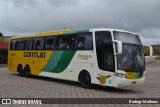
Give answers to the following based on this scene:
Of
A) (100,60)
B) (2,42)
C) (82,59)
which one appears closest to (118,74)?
(100,60)

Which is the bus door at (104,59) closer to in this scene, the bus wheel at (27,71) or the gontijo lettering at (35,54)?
the gontijo lettering at (35,54)

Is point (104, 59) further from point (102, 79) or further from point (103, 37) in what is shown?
point (103, 37)

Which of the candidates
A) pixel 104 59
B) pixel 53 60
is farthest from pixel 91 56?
pixel 53 60

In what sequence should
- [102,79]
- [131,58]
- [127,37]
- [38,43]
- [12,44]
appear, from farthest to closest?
[12,44], [38,43], [127,37], [102,79], [131,58]

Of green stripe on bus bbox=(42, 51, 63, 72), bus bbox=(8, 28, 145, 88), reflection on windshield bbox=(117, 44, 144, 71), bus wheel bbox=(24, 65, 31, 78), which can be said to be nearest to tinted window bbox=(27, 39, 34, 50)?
bus bbox=(8, 28, 145, 88)

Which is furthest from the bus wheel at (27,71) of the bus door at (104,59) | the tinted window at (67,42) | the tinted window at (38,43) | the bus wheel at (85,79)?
the bus door at (104,59)

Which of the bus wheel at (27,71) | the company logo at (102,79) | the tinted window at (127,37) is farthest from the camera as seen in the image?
the bus wheel at (27,71)

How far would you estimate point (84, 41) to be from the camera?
18219 mm

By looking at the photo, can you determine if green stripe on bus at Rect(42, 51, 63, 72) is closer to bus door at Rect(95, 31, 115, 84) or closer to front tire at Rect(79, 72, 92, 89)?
front tire at Rect(79, 72, 92, 89)

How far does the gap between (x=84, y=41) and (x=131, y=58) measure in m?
3.03

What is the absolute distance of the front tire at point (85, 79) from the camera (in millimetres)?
17609

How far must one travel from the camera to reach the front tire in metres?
17.6

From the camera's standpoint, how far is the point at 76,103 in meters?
12.0

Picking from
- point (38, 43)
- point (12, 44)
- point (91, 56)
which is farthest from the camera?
point (12, 44)
